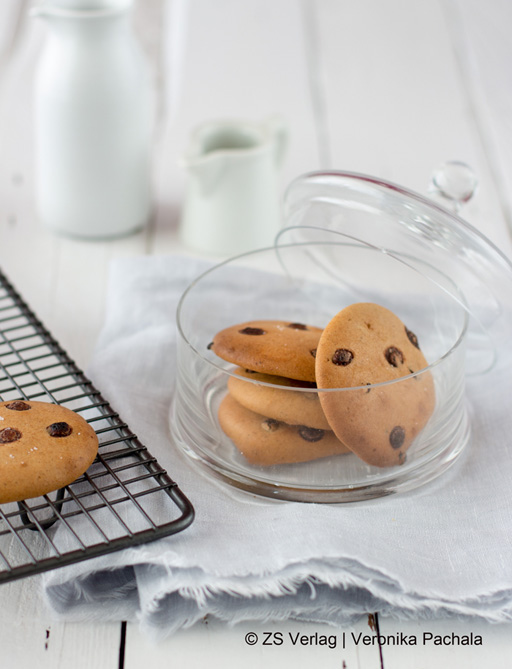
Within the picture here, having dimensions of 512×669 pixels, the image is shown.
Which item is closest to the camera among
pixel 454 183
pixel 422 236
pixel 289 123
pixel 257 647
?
pixel 257 647

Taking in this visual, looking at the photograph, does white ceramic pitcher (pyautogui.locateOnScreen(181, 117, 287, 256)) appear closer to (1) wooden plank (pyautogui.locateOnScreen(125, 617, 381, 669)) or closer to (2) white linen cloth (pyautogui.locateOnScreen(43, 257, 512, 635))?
(2) white linen cloth (pyautogui.locateOnScreen(43, 257, 512, 635))

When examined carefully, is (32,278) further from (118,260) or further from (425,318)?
(425,318)

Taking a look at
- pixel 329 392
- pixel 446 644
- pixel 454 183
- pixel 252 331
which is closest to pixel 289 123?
pixel 454 183

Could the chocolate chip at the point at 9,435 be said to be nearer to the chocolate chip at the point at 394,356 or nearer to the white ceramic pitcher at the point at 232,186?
the chocolate chip at the point at 394,356

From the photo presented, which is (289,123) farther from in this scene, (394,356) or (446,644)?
(446,644)

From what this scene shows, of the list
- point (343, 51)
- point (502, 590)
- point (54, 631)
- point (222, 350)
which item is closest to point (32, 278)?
point (222, 350)

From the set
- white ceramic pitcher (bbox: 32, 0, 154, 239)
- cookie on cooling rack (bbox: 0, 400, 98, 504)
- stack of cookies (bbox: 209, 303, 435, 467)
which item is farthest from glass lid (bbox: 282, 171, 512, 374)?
white ceramic pitcher (bbox: 32, 0, 154, 239)
